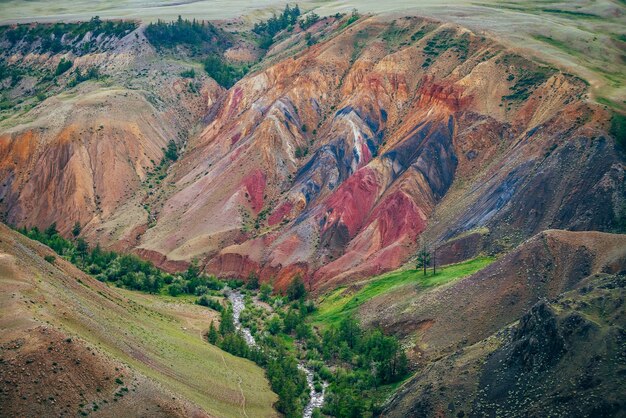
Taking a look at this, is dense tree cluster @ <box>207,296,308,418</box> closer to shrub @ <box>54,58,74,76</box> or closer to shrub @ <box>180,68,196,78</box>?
shrub @ <box>180,68,196,78</box>

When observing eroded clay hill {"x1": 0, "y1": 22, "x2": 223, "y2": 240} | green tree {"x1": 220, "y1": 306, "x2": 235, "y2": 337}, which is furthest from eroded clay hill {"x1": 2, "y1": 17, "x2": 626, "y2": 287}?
green tree {"x1": 220, "y1": 306, "x2": 235, "y2": 337}

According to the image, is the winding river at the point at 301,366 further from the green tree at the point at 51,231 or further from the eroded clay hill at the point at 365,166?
the green tree at the point at 51,231

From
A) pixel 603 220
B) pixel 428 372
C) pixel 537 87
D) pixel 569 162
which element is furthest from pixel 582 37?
pixel 428 372

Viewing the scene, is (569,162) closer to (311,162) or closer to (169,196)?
(311,162)

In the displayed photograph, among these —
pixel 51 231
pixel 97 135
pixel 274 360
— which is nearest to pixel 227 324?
pixel 274 360

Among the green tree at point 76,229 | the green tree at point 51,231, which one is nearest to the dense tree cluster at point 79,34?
the green tree at point 51,231

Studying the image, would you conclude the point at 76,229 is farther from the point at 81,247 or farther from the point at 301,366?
the point at 301,366
